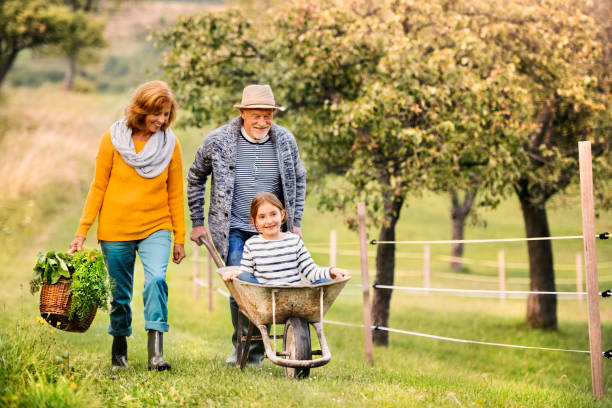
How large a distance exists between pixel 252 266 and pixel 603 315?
47.8ft

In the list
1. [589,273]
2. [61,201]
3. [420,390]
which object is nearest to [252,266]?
[420,390]

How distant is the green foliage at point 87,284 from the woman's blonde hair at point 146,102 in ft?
3.37

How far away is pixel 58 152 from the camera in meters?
23.3

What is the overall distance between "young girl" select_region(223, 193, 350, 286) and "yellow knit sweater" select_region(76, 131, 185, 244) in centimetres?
76

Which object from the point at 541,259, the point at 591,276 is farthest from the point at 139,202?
the point at 541,259

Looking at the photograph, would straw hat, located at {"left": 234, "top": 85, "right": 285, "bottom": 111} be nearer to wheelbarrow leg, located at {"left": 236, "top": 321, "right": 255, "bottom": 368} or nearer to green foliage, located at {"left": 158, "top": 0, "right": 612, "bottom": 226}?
wheelbarrow leg, located at {"left": 236, "top": 321, "right": 255, "bottom": 368}

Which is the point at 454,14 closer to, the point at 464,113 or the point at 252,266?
the point at 464,113

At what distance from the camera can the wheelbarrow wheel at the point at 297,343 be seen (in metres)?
4.57

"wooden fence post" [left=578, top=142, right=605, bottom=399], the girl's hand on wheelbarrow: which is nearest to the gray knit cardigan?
the girl's hand on wheelbarrow

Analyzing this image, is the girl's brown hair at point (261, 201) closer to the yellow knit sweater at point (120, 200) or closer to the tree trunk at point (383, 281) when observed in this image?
the yellow knit sweater at point (120, 200)

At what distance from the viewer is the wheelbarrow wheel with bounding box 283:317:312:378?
457cm

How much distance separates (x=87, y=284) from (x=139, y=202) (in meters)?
0.75

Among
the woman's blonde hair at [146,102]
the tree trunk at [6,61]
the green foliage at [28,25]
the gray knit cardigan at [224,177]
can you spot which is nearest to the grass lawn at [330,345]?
the gray knit cardigan at [224,177]

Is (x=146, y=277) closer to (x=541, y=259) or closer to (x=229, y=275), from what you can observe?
(x=229, y=275)
